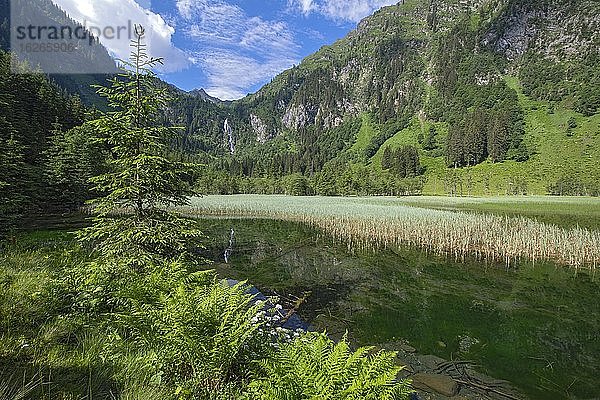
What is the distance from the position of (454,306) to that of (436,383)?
5.77 metres

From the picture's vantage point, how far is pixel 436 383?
7.29 m

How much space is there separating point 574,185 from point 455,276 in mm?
96579

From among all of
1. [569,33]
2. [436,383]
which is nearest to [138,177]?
[436,383]

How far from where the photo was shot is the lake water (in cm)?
848

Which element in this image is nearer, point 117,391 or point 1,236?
point 117,391

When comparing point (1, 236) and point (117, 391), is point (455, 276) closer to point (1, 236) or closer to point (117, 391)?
point (117, 391)

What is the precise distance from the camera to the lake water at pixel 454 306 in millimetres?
8477

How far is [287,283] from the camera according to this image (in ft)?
47.2

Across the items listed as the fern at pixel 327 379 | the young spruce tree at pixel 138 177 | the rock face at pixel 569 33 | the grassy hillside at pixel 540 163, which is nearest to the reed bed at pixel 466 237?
the young spruce tree at pixel 138 177

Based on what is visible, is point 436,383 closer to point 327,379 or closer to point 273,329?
point 273,329

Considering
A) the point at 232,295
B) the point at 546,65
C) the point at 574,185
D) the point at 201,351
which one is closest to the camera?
the point at 201,351

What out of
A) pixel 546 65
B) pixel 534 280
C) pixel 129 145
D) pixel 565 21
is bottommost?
pixel 534 280

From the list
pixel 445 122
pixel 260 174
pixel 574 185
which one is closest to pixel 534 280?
pixel 574 185

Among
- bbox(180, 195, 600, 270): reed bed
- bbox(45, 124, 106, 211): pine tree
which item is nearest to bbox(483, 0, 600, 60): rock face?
bbox(180, 195, 600, 270): reed bed
